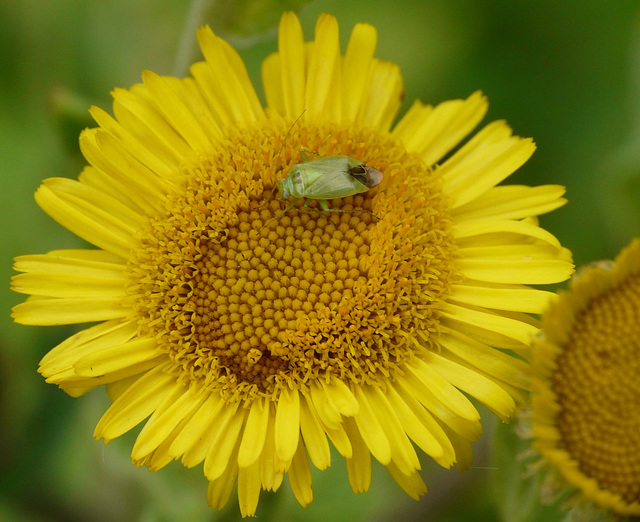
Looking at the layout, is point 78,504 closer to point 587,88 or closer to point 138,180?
point 138,180

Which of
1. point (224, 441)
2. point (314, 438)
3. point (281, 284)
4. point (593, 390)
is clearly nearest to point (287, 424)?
point (314, 438)

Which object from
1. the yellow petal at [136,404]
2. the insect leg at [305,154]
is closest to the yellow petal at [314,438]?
the yellow petal at [136,404]

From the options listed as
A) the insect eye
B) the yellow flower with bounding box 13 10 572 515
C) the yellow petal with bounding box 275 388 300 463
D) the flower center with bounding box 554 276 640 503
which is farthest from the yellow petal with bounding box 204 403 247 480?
the flower center with bounding box 554 276 640 503

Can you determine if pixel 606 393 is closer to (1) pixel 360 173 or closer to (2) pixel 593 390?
(2) pixel 593 390

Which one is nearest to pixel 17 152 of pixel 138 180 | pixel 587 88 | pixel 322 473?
pixel 138 180

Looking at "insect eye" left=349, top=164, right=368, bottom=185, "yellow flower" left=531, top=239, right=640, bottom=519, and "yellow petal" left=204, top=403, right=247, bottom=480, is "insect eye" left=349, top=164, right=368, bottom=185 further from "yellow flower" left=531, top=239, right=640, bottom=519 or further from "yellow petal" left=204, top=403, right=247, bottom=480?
"yellow petal" left=204, top=403, right=247, bottom=480

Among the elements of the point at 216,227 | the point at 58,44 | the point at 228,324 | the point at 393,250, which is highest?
the point at 58,44

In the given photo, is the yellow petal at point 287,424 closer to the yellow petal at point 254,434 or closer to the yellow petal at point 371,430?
the yellow petal at point 254,434
